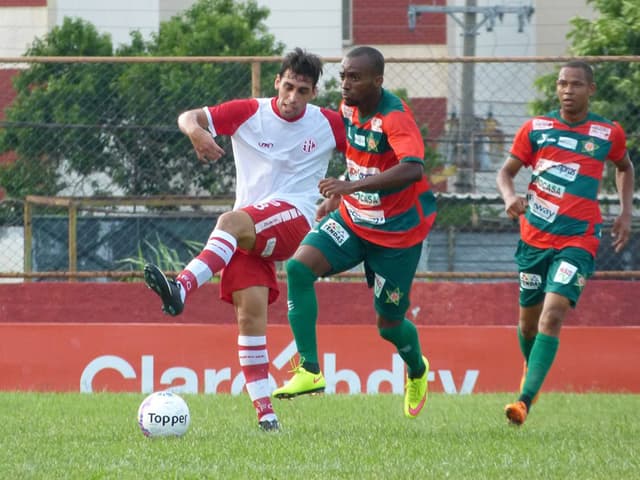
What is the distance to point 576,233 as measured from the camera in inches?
311

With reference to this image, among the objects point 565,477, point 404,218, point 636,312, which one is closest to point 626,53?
point 636,312

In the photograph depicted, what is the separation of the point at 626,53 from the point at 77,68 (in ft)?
27.7

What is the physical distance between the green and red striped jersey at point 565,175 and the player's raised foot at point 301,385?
6.35 ft

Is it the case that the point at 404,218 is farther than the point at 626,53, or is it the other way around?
the point at 626,53

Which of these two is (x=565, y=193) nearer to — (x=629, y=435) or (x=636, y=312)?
(x=629, y=435)

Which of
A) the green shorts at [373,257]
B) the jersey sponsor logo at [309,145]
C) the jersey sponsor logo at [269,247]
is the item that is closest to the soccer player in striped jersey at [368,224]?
the green shorts at [373,257]

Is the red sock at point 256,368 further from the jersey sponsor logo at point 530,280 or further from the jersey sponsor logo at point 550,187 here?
the jersey sponsor logo at point 550,187

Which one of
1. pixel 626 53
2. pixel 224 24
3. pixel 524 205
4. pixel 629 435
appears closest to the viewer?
pixel 629 435

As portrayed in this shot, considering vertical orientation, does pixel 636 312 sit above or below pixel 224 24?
below

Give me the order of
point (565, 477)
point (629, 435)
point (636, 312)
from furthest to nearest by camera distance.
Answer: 1. point (636, 312)
2. point (629, 435)
3. point (565, 477)

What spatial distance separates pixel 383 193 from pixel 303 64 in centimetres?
83

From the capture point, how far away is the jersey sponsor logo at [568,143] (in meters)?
8.05

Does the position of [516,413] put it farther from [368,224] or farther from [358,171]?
[358,171]

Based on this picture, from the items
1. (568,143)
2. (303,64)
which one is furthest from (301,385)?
(568,143)
